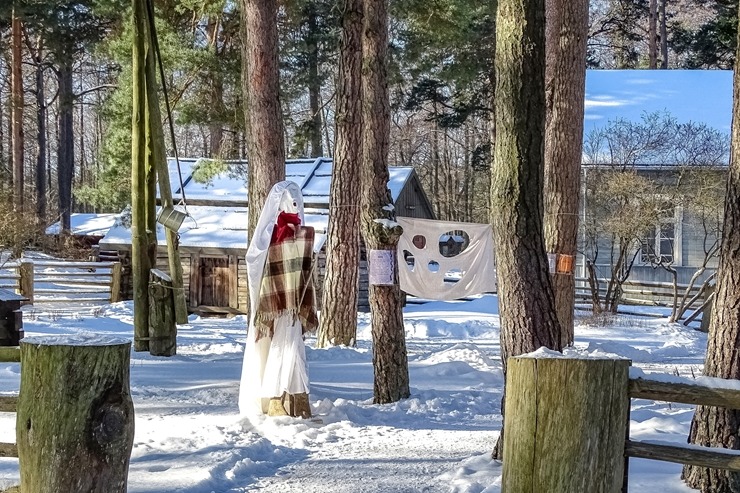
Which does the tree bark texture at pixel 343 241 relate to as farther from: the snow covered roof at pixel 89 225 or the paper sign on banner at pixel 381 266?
the snow covered roof at pixel 89 225

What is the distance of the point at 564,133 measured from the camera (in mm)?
12016

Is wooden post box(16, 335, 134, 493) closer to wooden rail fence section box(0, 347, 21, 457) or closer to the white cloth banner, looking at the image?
wooden rail fence section box(0, 347, 21, 457)

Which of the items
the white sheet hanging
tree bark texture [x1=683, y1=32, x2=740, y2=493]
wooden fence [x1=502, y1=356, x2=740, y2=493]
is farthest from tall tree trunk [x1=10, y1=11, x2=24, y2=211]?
wooden fence [x1=502, y1=356, x2=740, y2=493]

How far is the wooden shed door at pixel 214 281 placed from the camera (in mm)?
21875

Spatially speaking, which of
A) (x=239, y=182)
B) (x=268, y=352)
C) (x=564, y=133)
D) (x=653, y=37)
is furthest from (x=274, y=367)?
(x=653, y=37)

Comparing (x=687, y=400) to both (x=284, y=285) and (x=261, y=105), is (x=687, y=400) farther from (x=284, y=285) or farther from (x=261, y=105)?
(x=261, y=105)

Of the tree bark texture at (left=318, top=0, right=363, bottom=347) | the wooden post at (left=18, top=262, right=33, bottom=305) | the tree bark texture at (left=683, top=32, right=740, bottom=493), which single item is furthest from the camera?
the wooden post at (left=18, top=262, right=33, bottom=305)

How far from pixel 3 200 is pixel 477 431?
16.5 m

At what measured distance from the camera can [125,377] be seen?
3.80 m

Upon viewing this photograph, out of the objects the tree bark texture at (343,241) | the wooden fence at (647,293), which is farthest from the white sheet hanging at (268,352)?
the wooden fence at (647,293)

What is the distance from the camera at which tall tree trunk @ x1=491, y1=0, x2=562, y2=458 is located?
5.94 meters

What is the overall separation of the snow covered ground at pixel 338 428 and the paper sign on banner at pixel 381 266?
4.07 ft

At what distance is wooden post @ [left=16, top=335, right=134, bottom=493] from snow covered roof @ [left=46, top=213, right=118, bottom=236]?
3236cm

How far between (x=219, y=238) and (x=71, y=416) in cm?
1788
